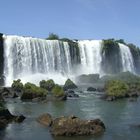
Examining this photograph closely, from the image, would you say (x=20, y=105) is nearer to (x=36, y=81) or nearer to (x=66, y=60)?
(x=36, y=81)

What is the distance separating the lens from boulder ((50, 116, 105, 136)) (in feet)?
93.1

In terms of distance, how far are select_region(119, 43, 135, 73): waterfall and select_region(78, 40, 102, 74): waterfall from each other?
20.2 ft

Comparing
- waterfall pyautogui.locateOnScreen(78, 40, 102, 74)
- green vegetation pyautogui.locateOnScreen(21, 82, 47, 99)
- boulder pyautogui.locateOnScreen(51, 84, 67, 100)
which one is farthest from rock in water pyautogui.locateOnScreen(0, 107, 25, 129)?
waterfall pyautogui.locateOnScreen(78, 40, 102, 74)

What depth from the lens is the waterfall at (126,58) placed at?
9288cm

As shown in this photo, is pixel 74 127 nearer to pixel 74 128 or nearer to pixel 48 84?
pixel 74 128

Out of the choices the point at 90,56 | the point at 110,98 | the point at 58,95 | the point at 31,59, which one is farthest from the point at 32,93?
the point at 90,56

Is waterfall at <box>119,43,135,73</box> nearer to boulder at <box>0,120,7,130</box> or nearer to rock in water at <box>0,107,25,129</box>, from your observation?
rock in water at <box>0,107,25,129</box>

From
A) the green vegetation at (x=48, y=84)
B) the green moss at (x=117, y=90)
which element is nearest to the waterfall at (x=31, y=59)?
the green vegetation at (x=48, y=84)

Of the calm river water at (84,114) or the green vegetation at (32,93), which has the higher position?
the green vegetation at (32,93)

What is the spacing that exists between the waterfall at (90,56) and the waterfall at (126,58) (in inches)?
242

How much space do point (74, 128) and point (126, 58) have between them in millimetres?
66426

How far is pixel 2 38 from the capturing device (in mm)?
72312

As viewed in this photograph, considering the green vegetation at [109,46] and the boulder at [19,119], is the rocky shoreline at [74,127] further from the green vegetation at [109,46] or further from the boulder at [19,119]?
the green vegetation at [109,46]

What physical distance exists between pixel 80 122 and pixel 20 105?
1586 cm
